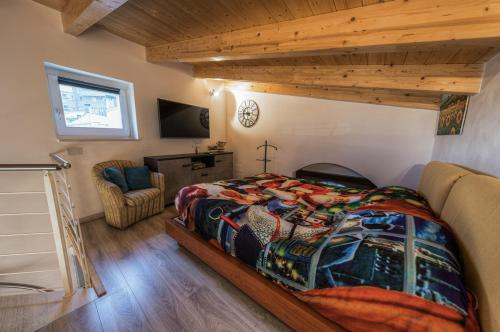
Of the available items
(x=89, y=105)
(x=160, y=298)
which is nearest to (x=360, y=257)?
(x=160, y=298)

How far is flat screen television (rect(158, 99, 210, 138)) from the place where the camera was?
3.22 metres

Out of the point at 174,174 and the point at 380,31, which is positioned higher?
the point at 380,31

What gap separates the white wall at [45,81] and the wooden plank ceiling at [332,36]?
185 millimetres

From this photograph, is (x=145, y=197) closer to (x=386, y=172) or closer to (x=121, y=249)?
(x=121, y=249)

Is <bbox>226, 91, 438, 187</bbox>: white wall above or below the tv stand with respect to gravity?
above

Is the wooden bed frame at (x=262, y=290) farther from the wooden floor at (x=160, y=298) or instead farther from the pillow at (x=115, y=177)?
the pillow at (x=115, y=177)

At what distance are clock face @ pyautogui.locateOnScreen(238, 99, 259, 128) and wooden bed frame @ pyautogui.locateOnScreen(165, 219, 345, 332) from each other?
3038mm

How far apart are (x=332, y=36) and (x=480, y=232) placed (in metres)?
1.61

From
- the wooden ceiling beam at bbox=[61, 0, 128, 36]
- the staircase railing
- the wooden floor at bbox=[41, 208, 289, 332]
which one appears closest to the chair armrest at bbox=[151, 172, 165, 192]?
the wooden floor at bbox=[41, 208, 289, 332]

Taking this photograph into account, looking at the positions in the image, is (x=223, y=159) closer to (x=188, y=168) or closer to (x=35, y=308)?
(x=188, y=168)

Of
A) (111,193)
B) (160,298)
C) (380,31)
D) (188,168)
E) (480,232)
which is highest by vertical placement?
(380,31)

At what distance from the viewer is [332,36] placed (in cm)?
155

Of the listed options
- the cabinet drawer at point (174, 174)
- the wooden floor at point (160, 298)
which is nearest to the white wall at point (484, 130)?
the wooden floor at point (160, 298)

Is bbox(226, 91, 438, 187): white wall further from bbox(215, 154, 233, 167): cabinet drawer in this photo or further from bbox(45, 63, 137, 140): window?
bbox(45, 63, 137, 140): window
